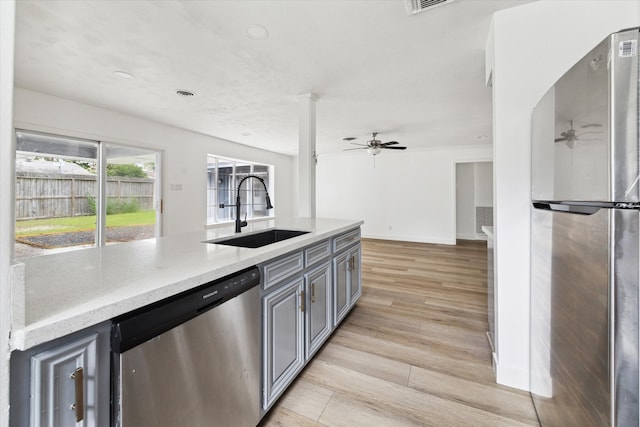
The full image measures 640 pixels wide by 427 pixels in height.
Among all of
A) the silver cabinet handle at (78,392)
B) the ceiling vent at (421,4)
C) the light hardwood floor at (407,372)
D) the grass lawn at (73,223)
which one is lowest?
the light hardwood floor at (407,372)

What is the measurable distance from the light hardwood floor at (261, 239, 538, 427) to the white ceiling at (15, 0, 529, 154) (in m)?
2.46

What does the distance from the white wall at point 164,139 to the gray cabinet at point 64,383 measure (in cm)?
386

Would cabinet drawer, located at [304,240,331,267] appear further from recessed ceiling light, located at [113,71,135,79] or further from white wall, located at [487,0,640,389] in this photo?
recessed ceiling light, located at [113,71,135,79]

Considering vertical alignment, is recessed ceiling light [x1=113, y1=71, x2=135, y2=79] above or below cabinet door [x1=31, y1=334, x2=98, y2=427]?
above

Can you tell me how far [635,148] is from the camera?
31.4 inches

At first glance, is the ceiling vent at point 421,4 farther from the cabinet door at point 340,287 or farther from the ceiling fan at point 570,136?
the cabinet door at point 340,287

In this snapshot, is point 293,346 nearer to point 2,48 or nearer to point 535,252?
point 535,252

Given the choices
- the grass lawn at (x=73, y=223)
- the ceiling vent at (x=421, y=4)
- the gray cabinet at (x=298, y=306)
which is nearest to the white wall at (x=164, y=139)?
the grass lawn at (x=73, y=223)

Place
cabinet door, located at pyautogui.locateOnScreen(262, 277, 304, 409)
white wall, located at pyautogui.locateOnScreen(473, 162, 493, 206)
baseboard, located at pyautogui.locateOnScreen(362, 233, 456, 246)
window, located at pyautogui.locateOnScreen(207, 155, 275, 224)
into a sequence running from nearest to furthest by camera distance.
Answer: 1. cabinet door, located at pyautogui.locateOnScreen(262, 277, 304, 409)
2. window, located at pyautogui.locateOnScreen(207, 155, 275, 224)
3. baseboard, located at pyautogui.locateOnScreen(362, 233, 456, 246)
4. white wall, located at pyautogui.locateOnScreen(473, 162, 493, 206)

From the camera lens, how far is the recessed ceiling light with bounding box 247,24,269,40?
1.95 metres

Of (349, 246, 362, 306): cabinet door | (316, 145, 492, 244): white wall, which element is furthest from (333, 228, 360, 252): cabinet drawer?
(316, 145, 492, 244): white wall

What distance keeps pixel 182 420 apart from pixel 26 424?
459 mm

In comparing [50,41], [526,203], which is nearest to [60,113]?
[50,41]

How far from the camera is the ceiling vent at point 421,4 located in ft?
5.46
